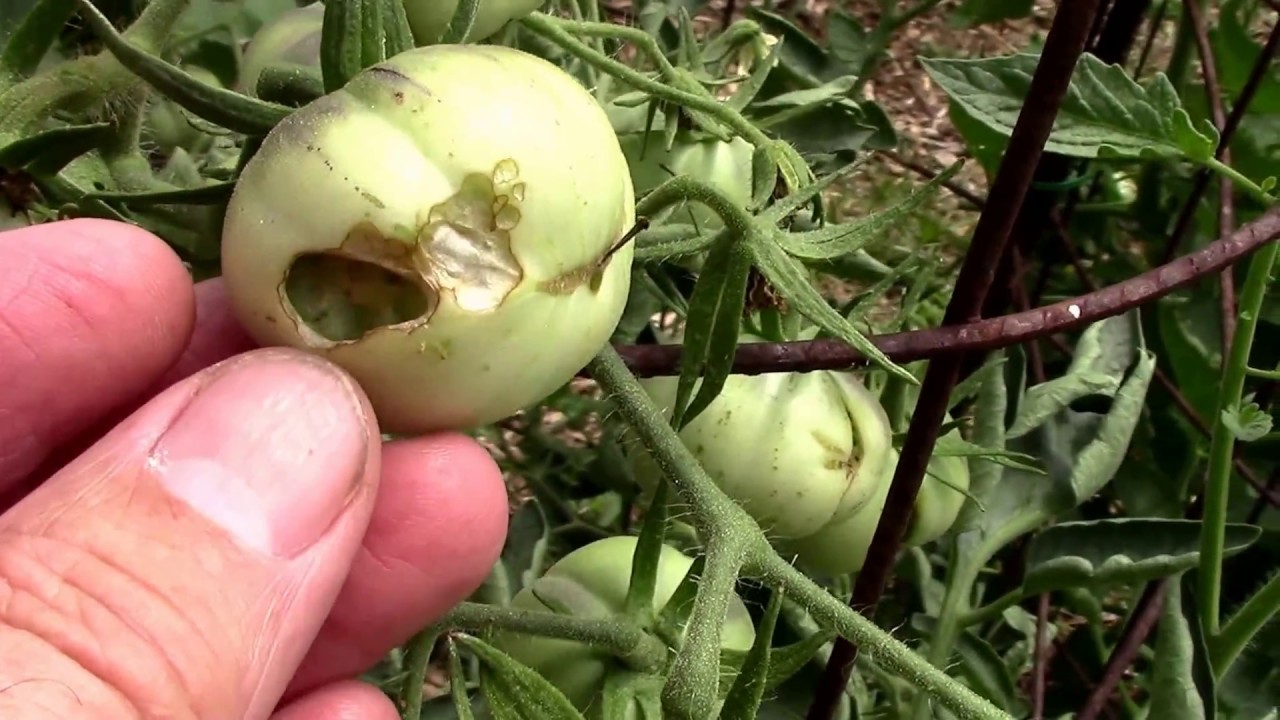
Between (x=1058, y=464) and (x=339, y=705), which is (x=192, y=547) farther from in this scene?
(x=1058, y=464)

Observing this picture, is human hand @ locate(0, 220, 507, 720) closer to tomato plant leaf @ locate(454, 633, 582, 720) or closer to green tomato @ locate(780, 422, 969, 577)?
tomato plant leaf @ locate(454, 633, 582, 720)

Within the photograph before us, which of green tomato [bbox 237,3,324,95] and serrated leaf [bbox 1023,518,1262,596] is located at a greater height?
green tomato [bbox 237,3,324,95]

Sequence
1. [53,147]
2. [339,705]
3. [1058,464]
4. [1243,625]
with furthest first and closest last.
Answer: [1058,464] < [1243,625] < [339,705] < [53,147]

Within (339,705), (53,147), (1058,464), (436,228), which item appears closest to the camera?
(436,228)

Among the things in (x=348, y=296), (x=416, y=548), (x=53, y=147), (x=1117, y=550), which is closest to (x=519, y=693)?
(x=416, y=548)

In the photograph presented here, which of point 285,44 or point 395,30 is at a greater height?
point 395,30

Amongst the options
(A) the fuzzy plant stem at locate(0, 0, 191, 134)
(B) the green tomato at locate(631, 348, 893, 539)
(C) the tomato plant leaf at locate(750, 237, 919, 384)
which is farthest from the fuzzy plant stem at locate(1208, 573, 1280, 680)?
(A) the fuzzy plant stem at locate(0, 0, 191, 134)
